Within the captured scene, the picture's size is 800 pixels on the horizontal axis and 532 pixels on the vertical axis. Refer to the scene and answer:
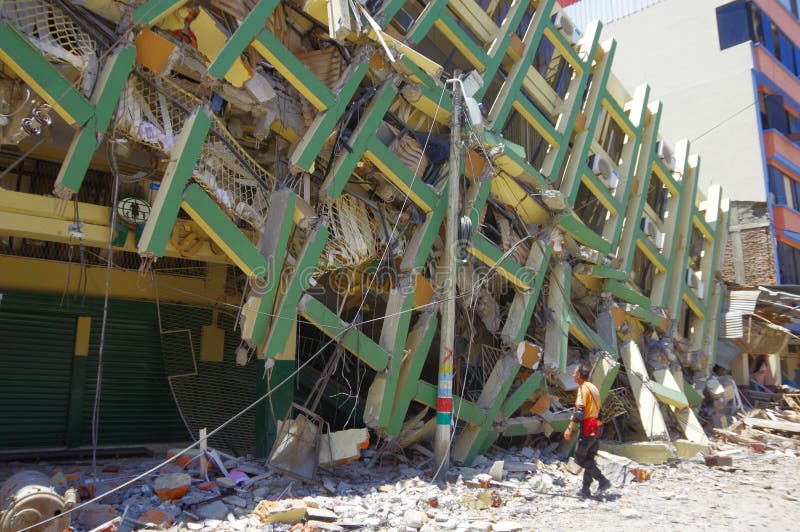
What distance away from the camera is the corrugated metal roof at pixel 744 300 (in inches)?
595

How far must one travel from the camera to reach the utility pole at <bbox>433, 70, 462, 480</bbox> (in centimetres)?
736

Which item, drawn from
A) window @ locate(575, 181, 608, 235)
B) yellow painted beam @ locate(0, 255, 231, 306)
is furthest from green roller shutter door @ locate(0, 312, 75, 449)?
window @ locate(575, 181, 608, 235)

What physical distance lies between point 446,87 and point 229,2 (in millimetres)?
3184

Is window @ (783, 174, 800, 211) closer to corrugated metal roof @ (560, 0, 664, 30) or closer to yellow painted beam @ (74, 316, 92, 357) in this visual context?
corrugated metal roof @ (560, 0, 664, 30)

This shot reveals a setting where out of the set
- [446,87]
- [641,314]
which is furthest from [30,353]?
[641,314]

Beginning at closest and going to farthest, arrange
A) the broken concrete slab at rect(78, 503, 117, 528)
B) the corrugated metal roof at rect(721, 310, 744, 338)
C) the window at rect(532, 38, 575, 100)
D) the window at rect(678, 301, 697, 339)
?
the broken concrete slab at rect(78, 503, 117, 528)
the window at rect(532, 38, 575, 100)
the window at rect(678, 301, 697, 339)
the corrugated metal roof at rect(721, 310, 744, 338)

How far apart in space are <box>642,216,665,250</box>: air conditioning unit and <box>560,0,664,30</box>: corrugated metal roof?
455 inches

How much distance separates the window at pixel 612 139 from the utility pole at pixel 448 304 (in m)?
5.48

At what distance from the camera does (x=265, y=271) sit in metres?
6.35

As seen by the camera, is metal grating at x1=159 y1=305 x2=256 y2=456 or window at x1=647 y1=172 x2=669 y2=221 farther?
window at x1=647 y1=172 x2=669 y2=221

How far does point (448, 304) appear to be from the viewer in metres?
7.69

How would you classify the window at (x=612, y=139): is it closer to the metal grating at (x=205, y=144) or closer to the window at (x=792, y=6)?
the metal grating at (x=205, y=144)

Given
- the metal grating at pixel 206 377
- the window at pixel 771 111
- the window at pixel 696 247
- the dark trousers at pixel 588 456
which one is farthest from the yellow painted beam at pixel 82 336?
the window at pixel 771 111

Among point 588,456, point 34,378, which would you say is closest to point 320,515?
point 588,456
